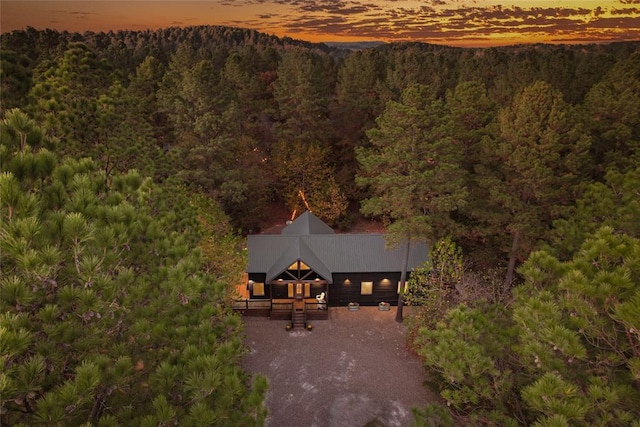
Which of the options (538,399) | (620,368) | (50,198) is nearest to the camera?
(50,198)

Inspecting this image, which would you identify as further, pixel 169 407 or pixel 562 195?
pixel 562 195

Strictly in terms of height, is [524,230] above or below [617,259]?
below

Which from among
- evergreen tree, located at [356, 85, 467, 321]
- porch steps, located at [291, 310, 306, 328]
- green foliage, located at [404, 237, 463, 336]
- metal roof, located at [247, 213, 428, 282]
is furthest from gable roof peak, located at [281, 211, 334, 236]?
green foliage, located at [404, 237, 463, 336]

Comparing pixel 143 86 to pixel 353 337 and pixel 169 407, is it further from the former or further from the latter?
pixel 169 407

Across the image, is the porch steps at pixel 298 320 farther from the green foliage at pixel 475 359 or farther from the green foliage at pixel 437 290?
the green foliage at pixel 475 359

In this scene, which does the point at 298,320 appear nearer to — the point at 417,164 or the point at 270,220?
the point at 417,164

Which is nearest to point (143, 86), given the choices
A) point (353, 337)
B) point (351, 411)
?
point (353, 337)

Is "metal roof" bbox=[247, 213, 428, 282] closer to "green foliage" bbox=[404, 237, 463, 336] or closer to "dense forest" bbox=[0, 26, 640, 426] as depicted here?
"dense forest" bbox=[0, 26, 640, 426]
